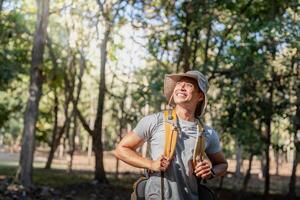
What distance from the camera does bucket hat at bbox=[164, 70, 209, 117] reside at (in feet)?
10.8

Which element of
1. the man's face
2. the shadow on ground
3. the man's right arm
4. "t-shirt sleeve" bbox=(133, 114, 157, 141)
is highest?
the man's face

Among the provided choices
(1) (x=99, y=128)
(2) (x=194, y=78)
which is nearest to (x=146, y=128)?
(2) (x=194, y=78)

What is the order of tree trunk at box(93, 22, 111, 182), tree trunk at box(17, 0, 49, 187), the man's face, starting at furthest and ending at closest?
1. tree trunk at box(93, 22, 111, 182)
2. tree trunk at box(17, 0, 49, 187)
3. the man's face

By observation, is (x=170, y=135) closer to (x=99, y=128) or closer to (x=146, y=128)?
(x=146, y=128)

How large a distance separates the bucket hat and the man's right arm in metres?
0.39

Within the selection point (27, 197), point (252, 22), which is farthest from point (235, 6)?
point (27, 197)

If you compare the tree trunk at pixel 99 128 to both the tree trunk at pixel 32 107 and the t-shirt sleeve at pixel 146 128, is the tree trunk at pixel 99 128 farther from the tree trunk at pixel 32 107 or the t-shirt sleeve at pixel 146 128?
the t-shirt sleeve at pixel 146 128

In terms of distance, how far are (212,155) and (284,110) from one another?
11279mm

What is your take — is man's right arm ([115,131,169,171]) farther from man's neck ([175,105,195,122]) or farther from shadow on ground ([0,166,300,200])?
shadow on ground ([0,166,300,200])

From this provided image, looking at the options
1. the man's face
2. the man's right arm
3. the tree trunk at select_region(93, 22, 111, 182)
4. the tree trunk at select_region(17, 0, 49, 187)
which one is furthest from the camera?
the tree trunk at select_region(93, 22, 111, 182)

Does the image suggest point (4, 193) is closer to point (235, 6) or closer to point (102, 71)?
point (102, 71)

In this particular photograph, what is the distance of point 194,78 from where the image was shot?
3311 millimetres

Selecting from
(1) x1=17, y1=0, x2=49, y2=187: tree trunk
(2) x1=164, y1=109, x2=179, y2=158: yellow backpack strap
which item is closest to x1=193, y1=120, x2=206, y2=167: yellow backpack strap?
(2) x1=164, y1=109, x2=179, y2=158: yellow backpack strap

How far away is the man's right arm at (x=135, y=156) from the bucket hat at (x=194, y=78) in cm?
39
